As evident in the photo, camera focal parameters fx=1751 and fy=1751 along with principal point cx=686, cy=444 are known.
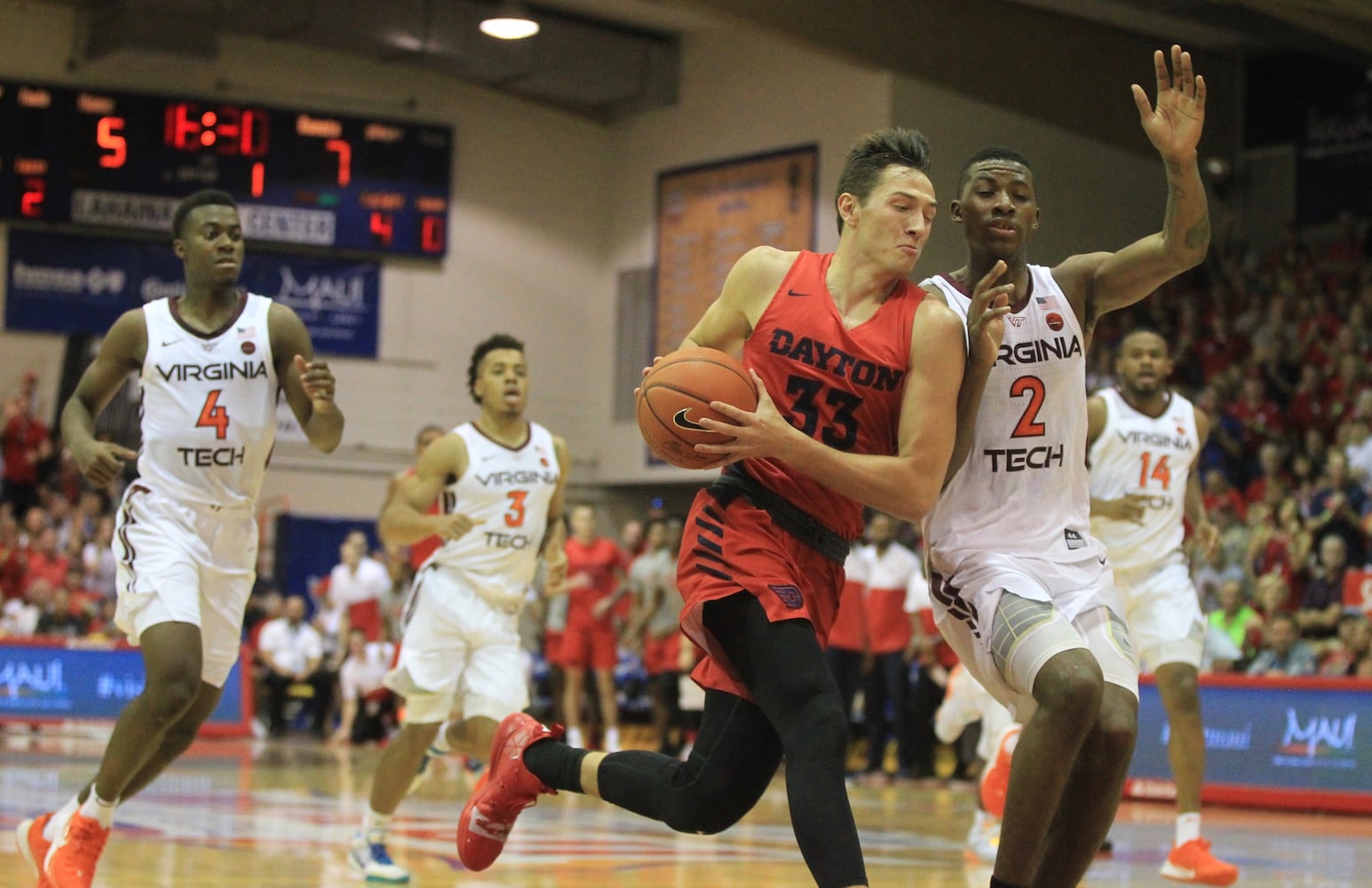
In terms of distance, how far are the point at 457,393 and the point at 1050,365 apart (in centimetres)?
1813

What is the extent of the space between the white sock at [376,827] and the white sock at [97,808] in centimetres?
131

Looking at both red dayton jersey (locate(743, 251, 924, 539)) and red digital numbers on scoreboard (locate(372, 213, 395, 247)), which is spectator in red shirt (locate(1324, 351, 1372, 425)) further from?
red dayton jersey (locate(743, 251, 924, 539))

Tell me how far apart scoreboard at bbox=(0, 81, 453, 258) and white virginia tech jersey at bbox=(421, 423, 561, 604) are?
1406 centimetres

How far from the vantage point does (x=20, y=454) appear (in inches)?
754

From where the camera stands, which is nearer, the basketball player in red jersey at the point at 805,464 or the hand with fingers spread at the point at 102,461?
the basketball player in red jersey at the point at 805,464

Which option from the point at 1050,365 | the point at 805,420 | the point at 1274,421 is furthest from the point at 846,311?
the point at 1274,421

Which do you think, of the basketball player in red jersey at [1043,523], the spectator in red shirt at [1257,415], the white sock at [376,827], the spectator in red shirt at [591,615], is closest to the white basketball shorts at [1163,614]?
the basketball player in red jersey at [1043,523]

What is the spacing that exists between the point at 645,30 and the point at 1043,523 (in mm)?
17681

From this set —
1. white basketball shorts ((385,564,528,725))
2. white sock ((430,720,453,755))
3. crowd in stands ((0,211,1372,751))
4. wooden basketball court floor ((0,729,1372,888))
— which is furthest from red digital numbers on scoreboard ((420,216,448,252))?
white sock ((430,720,453,755))

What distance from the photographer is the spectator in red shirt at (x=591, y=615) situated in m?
16.0

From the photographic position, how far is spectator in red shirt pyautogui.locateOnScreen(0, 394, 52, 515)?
19.1m

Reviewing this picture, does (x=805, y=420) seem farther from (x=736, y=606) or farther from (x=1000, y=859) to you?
(x=1000, y=859)

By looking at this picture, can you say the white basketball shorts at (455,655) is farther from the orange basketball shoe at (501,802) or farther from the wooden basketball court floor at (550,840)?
the orange basketball shoe at (501,802)

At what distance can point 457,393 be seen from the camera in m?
22.3
